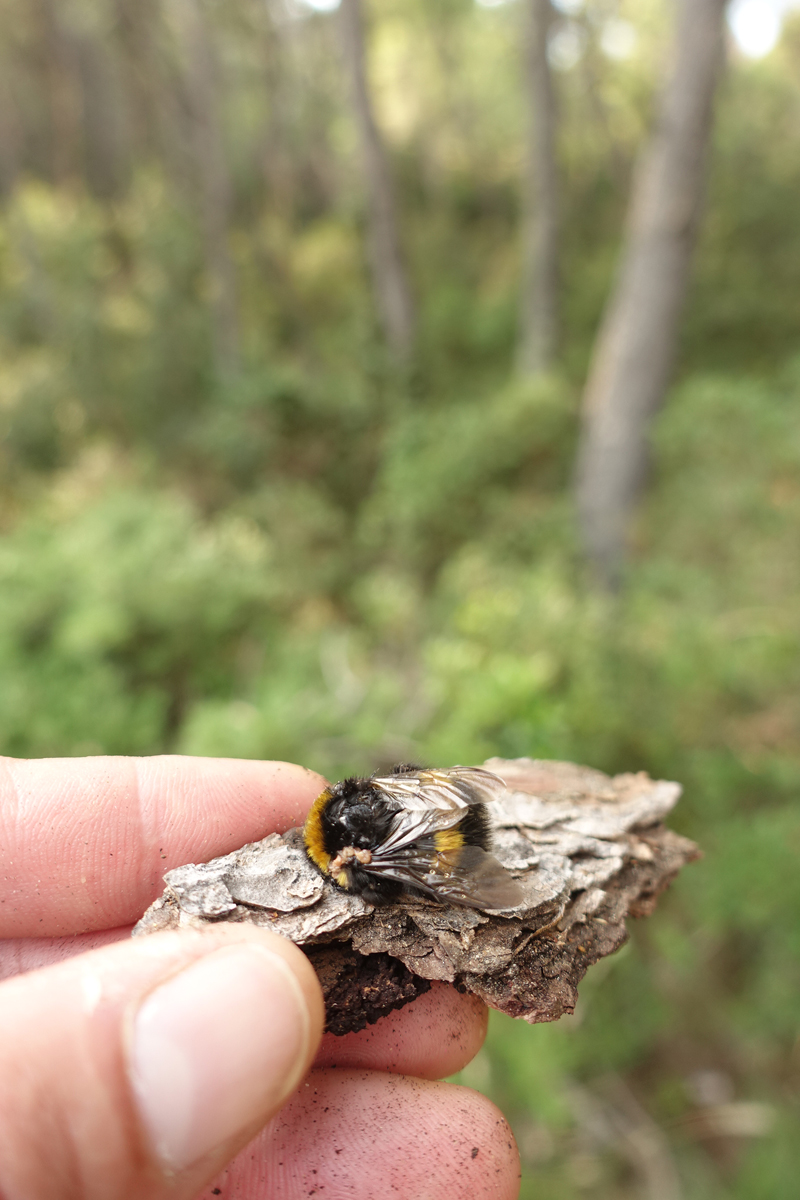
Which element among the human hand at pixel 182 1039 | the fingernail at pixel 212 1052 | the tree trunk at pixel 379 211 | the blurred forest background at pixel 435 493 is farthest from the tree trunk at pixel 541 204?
the fingernail at pixel 212 1052

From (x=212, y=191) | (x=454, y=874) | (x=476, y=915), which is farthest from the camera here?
(x=212, y=191)

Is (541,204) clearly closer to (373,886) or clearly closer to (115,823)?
(115,823)

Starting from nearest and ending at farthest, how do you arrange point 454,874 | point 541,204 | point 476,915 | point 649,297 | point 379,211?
point 454,874 → point 476,915 → point 649,297 → point 541,204 → point 379,211

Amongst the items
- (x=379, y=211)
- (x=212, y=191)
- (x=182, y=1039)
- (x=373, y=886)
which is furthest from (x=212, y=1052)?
(x=212, y=191)

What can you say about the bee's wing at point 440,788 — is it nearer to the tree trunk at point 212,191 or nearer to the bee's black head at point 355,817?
the bee's black head at point 355,817

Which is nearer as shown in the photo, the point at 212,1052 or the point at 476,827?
the point at 212,1052

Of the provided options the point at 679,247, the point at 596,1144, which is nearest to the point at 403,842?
the point at 596,1144

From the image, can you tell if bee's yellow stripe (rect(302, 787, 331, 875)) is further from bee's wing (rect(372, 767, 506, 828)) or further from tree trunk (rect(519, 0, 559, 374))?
tree trunk (rect(519, 0, 559, 374))
